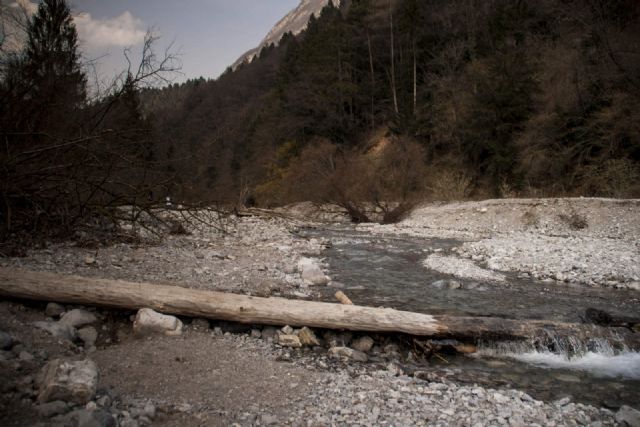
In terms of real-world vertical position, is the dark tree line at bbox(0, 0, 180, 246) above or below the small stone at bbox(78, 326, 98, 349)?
above

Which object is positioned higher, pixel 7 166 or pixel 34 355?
pixel 7 166

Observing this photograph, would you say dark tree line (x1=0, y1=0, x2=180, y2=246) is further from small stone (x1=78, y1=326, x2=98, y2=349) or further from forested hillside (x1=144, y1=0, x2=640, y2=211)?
small stone (x1=78, y1=326, x2=98, y2=349)

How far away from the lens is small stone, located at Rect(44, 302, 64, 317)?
4.66m

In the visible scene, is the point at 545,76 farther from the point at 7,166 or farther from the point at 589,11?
A: the point at 7,166

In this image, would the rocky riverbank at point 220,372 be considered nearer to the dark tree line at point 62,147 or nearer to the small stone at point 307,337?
the small stone at point 307,337

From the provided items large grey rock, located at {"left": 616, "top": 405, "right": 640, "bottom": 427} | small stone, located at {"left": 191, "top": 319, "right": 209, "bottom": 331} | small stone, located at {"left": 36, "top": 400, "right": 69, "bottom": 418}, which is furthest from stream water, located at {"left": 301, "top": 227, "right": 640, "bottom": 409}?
small stone, located at {"left": 36, "top": 400, "right": 69, "bottom": 418}

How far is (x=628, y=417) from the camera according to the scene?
3.42 m

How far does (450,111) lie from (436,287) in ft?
79.3

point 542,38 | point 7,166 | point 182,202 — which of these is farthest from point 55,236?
point 542,38

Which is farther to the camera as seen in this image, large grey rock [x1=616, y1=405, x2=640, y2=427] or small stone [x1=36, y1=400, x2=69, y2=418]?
large grey rock [x1=616, y1=405, x2=640, y2=427]

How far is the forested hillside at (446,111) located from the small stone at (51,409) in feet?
20.8

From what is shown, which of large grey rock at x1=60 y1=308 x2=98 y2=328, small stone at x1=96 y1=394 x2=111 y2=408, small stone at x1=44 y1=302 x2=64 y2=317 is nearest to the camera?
small stone at x1=96 y1=394 x2=111 y2=408

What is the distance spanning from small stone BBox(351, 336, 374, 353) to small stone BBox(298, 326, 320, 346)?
491mm

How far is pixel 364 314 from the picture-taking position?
16.4 feet
